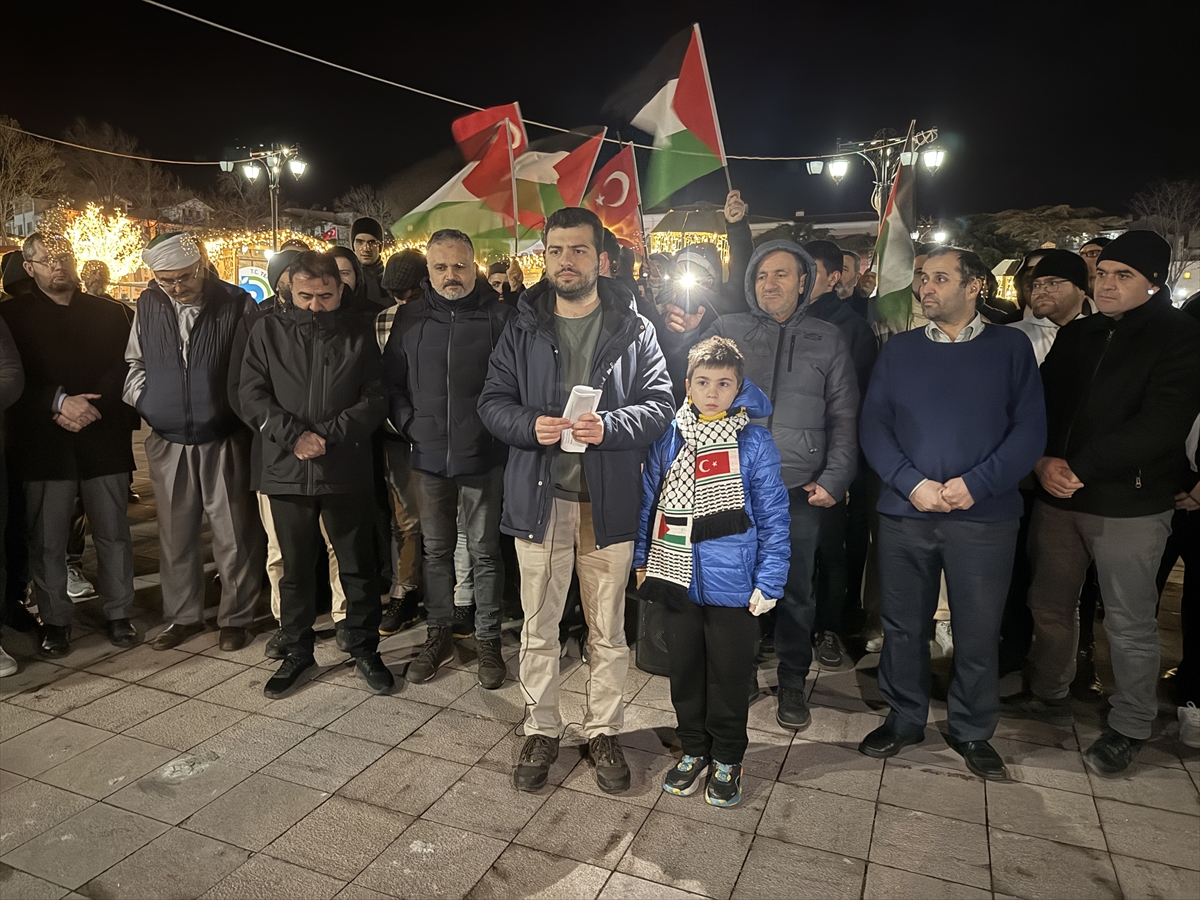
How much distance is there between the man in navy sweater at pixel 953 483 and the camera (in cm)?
362

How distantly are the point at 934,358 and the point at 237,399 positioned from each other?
12.6 feet

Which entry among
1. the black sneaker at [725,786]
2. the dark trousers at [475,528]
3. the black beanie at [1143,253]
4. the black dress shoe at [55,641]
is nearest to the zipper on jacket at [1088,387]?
the black beanie at [1143,253]

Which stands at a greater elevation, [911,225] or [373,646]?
[911,225]

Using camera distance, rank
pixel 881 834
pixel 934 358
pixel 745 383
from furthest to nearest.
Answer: pixel 934 358, pixel 745 383, pixel 881 834

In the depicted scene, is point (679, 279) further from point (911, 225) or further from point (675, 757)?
point (675, 757)

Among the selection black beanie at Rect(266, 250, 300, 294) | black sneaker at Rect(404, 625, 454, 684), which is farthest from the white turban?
black sneaker at Rect(404, 625, 454, 684)

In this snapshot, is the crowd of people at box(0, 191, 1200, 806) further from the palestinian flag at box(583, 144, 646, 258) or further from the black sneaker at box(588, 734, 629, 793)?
the palestinian flag at box(583, 144, 646, 258)

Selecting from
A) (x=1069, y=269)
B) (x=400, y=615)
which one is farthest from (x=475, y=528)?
(x=1069, y=269)

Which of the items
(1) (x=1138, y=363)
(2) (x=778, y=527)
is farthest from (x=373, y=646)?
(1) (x=1138, y=363)

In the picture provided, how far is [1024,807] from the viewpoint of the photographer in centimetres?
339

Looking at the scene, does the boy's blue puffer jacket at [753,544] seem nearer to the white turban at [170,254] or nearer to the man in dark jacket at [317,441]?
the man in dark jacket at [317,441]

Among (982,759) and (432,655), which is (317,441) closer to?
(432,655)

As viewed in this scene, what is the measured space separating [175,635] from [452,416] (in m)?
2.37

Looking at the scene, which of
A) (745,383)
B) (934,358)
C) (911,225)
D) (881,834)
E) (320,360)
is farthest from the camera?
(911,225)
